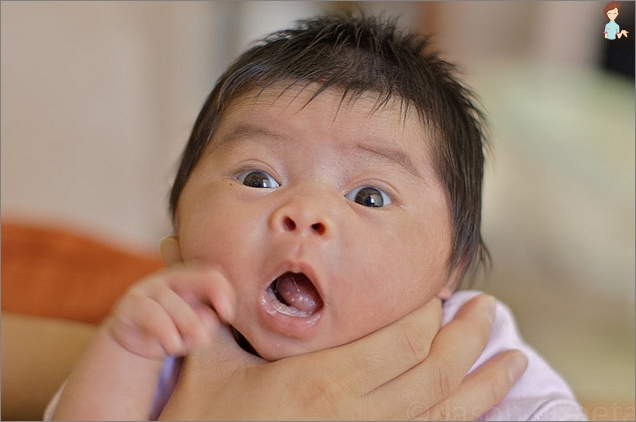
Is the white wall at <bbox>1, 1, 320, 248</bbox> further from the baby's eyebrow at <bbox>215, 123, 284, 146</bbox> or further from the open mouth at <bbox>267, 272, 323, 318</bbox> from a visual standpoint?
the open mouth at <bbox>267, 272, 323, 318</bbox>

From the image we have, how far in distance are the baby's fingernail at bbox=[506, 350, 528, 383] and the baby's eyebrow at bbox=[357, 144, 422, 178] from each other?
25 centimetres

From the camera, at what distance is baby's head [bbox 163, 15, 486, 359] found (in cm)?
79

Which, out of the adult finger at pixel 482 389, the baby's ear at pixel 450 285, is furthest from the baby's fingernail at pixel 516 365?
the baby's ear at pixel 450 285

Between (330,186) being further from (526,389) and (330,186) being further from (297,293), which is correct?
(526,389)

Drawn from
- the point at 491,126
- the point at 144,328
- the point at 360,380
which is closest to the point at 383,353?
the point at 360,380

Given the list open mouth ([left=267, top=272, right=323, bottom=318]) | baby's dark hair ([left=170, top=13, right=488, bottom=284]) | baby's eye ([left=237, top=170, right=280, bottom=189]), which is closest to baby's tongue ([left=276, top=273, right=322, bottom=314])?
open mouth ([left=267, top=272, right=323, bottom=318])

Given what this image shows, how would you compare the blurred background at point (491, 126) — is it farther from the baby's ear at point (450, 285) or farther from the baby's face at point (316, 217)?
the baby's face at point (316, 217)

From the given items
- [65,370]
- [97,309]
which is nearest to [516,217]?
[97,309]

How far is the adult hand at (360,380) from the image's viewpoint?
30.9 inches

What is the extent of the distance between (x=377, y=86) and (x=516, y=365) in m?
0.37

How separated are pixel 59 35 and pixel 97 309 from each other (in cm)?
162

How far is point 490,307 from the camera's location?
39.5 inches

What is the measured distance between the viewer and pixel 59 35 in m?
2.88

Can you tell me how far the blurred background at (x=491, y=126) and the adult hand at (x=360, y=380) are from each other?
3.48 feet
